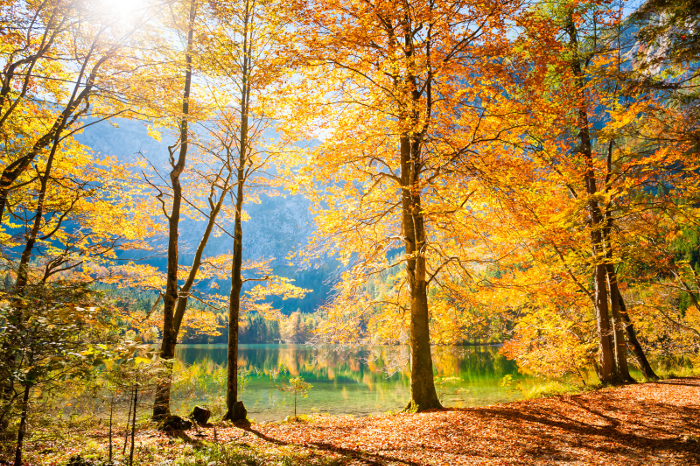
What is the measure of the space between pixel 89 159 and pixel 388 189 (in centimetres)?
814

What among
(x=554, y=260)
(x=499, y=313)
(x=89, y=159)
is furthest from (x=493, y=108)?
(x=89, y=159)

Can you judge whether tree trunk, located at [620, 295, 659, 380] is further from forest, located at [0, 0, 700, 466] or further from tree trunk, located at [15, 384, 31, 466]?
tree trunk, located at [15, 384, 31, 466]

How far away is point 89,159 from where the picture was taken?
9.23m

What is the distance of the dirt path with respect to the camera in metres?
4.26

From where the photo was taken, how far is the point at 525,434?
5.19 meters

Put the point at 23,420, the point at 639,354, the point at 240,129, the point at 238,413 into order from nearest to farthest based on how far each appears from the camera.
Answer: the point at 23,420
the point at 238,413
the point at 240,129
the point at 639,354

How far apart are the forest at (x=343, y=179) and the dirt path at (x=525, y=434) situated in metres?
0.08

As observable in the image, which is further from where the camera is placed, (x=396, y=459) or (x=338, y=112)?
(x=338, y=112)

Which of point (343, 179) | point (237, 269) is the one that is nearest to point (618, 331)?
→ point (343, 179)

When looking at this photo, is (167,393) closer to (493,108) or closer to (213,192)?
(213,192)

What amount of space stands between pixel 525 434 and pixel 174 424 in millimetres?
6163

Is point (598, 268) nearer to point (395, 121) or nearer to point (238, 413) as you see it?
point (395, 121)

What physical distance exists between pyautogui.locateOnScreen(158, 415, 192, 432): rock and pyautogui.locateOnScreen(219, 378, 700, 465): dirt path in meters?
0.81

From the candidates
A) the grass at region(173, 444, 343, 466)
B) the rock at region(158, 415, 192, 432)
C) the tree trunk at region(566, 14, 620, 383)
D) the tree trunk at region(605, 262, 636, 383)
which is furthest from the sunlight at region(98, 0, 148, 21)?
the tree trunk at region(605, 262, 636, 383)
